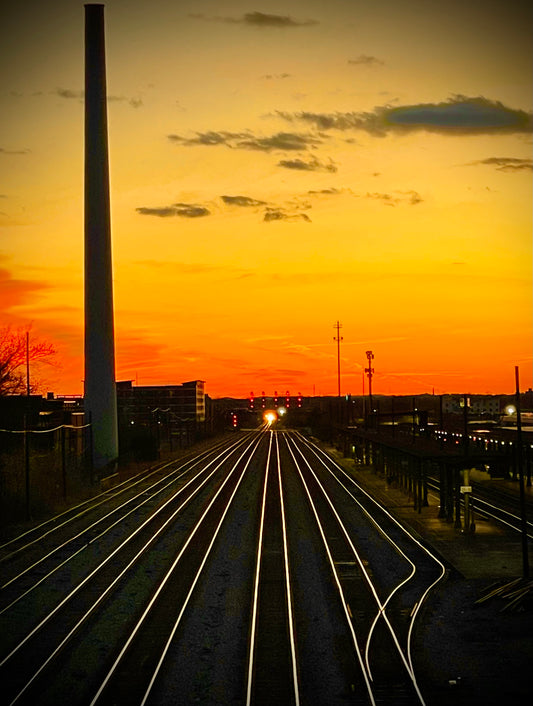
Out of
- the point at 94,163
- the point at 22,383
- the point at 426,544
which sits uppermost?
the point at 94,163

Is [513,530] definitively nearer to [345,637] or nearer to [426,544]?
[426,544]

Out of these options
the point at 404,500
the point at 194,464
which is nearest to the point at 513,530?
the point at 404,500

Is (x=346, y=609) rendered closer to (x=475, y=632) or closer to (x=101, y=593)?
(x=475, y=632)

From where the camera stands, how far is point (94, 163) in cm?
5034

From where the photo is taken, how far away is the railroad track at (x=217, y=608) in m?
13.9

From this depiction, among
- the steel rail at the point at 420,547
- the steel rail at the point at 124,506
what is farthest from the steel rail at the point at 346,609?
the steel rail at the point at 124,506

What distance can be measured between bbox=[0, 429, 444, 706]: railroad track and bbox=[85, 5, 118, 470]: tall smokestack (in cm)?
1504

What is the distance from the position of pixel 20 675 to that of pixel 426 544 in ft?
52.6

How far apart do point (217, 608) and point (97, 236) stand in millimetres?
34034

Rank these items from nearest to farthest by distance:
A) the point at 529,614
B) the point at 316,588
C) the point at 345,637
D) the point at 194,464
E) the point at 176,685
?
1. the point at 176,685
2. the point at 345,637
3. the point at 529,614
4. the point at 316,588
5. the point at 194,464

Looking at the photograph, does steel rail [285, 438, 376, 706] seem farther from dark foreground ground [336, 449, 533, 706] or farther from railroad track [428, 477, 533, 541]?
railroad track [428, 477, 533, 541]

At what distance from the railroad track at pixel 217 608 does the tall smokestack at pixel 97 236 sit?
15.0 m

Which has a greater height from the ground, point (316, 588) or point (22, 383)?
point (22, 383)

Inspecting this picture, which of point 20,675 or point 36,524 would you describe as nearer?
point 20,675
